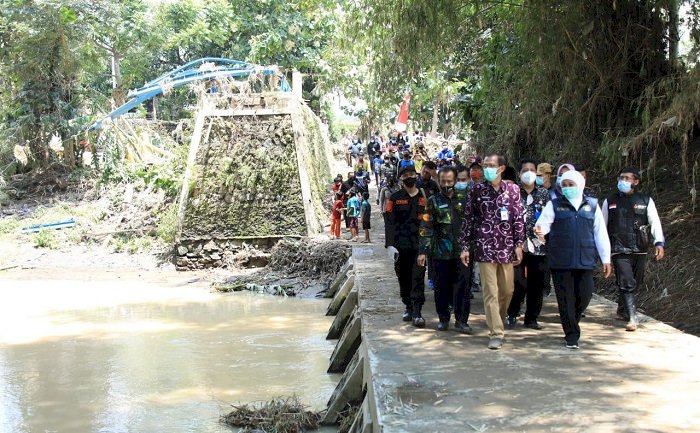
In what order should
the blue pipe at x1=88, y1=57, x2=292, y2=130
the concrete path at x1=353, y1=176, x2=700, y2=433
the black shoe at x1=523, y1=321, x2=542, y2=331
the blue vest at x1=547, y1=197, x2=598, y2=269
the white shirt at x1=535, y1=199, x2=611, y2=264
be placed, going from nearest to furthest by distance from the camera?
the concrete path at x1=353, y1=176, x2=700, y2=433
the blue vest at x1=547, y1=197, x2=598, y2=269
the white shirt at x1=535, y1=199, x2=611, y2=264
the black shoe at x1=523, y1=321, x2=542, y2=331
the blue pipe at x1=88, y1=57, x2=292, y2=130

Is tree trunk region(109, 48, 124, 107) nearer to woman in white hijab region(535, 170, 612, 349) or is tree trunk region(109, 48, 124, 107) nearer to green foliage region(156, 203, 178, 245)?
green foliage region(156, 203, 178, 245)

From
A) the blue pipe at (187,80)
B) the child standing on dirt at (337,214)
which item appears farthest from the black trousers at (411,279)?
the blue pipe at (187,80)

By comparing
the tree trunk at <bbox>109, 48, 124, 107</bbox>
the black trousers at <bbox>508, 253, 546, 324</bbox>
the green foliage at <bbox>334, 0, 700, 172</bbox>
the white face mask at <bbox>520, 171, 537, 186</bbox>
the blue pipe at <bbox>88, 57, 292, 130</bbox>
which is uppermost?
the tree trunk at <bbox>109, 48, 124, 107</bbox>

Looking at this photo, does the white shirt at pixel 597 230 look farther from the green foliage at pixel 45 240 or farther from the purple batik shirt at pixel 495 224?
the green foliage at pixel 45 240

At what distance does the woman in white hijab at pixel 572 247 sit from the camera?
627 cm

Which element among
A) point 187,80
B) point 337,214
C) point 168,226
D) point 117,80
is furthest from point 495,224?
point 117,80

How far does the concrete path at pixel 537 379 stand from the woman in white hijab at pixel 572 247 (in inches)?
15.0

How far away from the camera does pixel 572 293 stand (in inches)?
247

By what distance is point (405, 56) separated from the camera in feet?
38.0

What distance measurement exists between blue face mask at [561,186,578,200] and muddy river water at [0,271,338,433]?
11.6ft

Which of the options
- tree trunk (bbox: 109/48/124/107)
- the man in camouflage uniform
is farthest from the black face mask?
tree trunk (bbox: 109/48/124/107)

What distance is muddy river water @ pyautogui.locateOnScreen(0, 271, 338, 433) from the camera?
810 centimetres

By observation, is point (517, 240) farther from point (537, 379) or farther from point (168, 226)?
point (168, 226)

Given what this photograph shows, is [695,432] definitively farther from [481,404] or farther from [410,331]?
[410,331]
